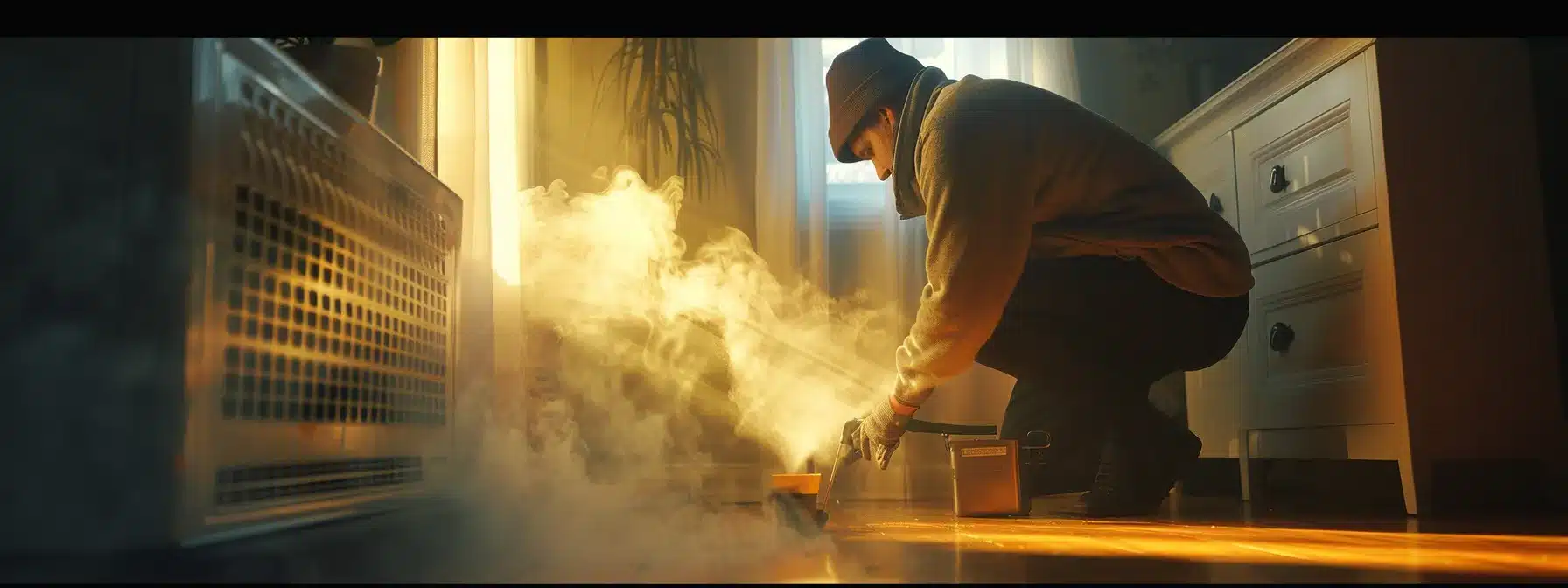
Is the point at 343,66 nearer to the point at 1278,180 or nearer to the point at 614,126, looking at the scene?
the point at 614,126

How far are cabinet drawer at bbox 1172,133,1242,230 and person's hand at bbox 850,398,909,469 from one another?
2.65ft

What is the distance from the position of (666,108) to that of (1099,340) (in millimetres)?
1129

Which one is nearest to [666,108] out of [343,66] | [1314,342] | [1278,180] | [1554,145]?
[343,66]

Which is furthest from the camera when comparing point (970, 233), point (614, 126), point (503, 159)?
point (614, 126)

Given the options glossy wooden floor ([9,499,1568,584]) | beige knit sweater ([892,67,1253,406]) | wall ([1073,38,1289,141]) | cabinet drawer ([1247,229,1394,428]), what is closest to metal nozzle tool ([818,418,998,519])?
beige knit sweater ([892,67,1253,406])

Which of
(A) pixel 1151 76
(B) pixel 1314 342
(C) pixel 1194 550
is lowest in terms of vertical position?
(C) pixel 1194 550

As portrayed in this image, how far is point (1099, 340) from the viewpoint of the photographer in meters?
1.57

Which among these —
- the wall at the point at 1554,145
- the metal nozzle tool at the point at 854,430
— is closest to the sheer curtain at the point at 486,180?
the metal nozzle tool at the point at 854,430

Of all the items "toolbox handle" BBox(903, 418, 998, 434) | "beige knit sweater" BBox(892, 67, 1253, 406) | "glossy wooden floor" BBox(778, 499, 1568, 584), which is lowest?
"glossy wooden floor" BBox(778, 499, 1568, 584)

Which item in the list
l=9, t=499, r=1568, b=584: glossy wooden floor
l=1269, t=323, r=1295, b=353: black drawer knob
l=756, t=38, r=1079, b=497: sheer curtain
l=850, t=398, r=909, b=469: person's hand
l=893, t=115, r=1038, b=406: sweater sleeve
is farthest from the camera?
l=756, t=38, r=1079, b=497: sheer curtain

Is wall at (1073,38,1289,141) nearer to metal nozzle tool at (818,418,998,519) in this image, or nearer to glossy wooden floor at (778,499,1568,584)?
metal nozzle tool at (818,418,998,519)

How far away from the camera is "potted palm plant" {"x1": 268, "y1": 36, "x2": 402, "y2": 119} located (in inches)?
54.1

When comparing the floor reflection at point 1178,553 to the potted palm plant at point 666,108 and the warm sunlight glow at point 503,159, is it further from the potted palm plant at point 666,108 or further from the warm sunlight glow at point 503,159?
the potted palm plant at point 666,108
